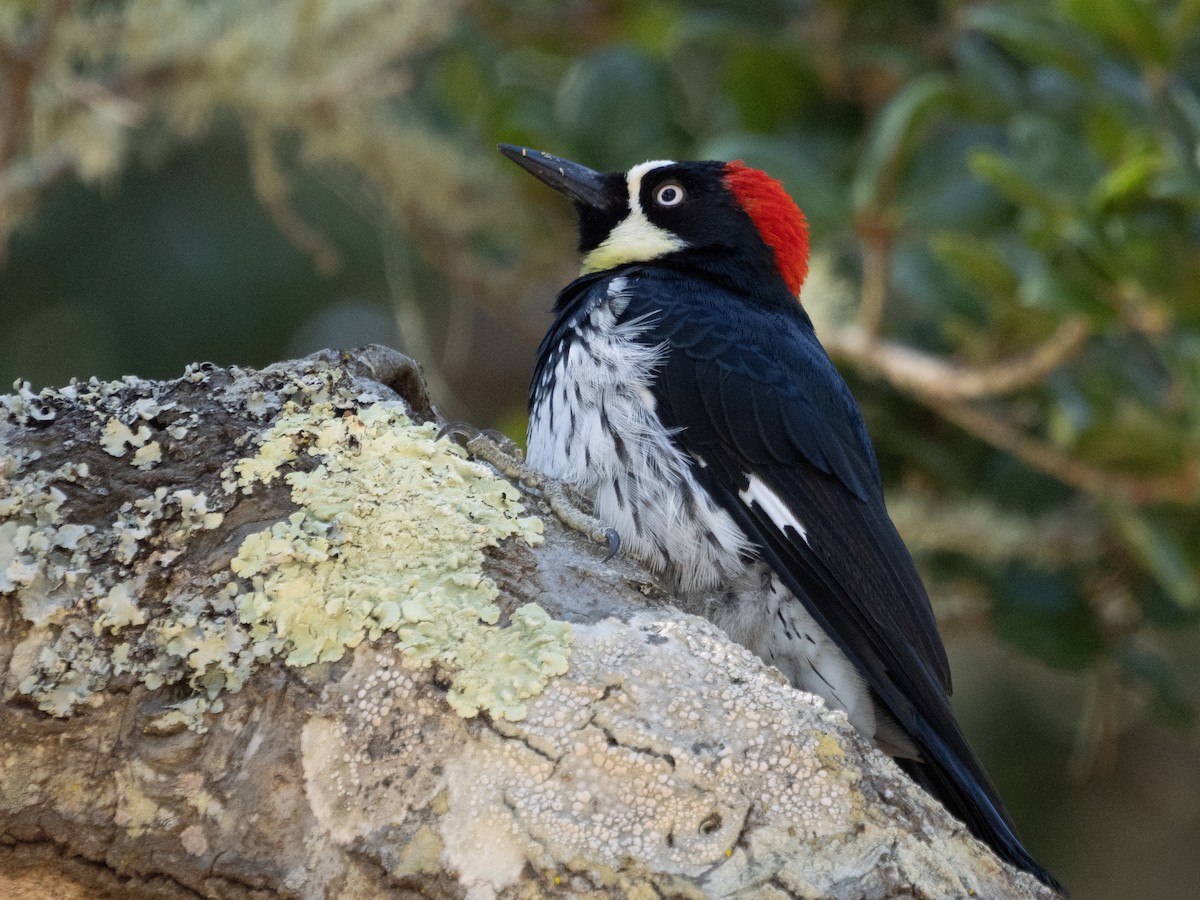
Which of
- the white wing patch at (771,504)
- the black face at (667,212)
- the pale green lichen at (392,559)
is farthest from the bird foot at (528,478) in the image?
the black face at (667,212)

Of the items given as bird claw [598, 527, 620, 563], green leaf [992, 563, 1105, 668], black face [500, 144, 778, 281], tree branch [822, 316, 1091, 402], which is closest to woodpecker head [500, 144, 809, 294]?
black face [500, 144, 778, 281]

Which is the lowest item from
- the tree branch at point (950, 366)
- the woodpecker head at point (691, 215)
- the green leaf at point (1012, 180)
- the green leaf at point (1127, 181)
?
the tree branch at point (950, 366)

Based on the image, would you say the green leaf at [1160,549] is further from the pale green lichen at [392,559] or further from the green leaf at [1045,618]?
the pale green lichen at [392,559]

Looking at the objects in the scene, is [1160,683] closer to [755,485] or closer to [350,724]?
[755,485]

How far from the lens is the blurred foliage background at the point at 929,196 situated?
3.46m

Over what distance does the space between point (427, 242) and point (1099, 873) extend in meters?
3.58

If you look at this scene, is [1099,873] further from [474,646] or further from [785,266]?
[474,646]

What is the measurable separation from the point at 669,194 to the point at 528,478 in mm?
1391

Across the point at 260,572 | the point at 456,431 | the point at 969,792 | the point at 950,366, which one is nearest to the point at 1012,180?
the point at 950,366

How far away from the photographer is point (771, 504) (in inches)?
104

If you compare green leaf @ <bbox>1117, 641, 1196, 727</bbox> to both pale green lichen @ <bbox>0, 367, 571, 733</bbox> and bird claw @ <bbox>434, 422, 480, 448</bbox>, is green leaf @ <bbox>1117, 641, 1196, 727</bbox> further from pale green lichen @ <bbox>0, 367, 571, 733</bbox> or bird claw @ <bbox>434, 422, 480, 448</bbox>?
pale green lichen @ <bbox>0, 367, 571, 733</bbox>

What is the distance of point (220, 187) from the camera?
6.34 m

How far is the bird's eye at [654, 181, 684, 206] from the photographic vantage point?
3.46 m

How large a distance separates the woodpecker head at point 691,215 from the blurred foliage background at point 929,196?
0.80 feet
